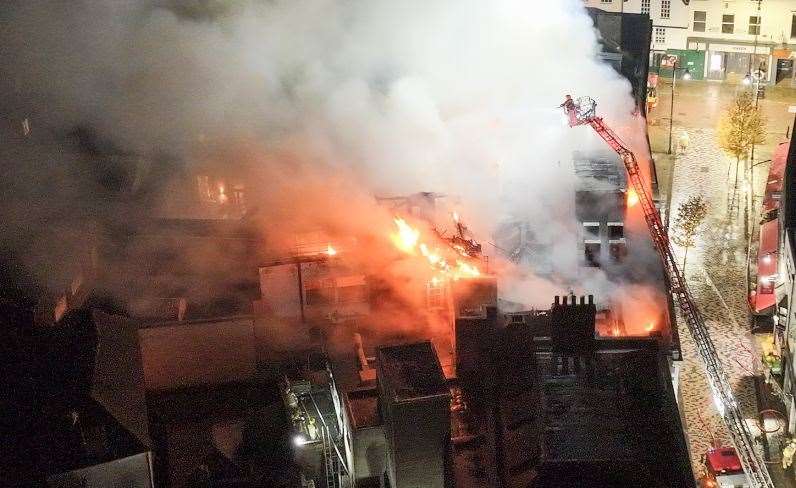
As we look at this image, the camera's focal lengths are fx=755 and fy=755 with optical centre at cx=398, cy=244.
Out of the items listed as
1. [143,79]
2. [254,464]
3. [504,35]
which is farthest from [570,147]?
[254,464]

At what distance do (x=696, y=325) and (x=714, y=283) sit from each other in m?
3.24

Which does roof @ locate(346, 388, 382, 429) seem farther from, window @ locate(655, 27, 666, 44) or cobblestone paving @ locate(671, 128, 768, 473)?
window @ locate(655, 27, 666, 44)

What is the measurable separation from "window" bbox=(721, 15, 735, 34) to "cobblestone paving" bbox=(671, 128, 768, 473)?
5425 millimetres

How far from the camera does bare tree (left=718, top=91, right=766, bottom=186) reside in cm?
2036

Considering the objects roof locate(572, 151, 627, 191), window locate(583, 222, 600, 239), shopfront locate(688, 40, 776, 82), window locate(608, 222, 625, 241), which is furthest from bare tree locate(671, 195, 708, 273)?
shopfront locate(688, 40, 776, 82)

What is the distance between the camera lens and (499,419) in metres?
10.4

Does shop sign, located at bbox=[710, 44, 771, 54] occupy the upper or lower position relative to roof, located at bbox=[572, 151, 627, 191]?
upper

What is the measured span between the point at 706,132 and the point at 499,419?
605 inches

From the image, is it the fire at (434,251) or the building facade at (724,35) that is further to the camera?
the building facade at (724,35)

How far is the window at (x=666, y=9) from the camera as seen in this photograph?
25.7 meters

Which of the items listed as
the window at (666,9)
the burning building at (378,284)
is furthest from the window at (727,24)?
the burning building at (378,284)

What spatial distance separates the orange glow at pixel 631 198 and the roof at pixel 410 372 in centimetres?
840

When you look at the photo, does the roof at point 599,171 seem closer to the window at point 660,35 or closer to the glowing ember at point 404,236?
the glowing ember at point 404,236

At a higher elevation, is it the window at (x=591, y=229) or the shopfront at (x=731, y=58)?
the shopfront at (x=731, y=58)
